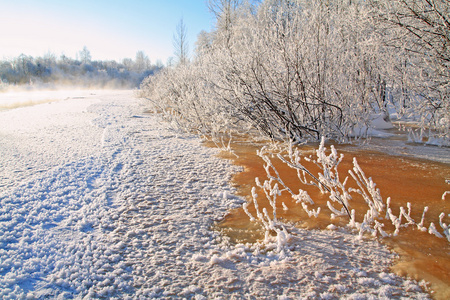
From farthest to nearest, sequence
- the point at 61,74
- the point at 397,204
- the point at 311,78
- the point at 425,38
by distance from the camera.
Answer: the point at 61,74 → the point at 311,78 → the point at 425,38 → the point at 397,204

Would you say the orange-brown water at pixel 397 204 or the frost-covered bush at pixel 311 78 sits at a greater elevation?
the frost-covered bush at pixel 311 78

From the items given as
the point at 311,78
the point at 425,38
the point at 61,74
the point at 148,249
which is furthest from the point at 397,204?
the point at 61,74

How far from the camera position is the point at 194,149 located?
258 inches

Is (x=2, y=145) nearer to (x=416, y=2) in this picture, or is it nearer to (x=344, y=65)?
(x=344, y=65)

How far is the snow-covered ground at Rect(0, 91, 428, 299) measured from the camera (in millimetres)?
1979

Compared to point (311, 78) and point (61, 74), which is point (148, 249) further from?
point (61, 74)

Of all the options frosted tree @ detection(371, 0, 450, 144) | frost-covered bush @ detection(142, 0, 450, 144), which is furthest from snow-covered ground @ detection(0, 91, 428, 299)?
frosted tree @ detection(371, 0, 450, 144)

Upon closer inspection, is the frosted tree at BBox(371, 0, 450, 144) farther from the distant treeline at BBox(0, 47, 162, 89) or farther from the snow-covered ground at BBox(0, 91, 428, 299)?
the distant treeline at BBox(0, 47, 162, 89)

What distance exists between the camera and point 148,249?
8.25 ft

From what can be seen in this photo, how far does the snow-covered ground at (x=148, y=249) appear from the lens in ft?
6.49

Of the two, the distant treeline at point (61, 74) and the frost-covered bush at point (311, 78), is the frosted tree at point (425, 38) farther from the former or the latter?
the distant treeline at point (61, 74)

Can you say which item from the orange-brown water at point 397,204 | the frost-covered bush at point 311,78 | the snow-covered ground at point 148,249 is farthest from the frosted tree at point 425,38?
the snow-covered ground at point 148,249

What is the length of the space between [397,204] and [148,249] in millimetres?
2856

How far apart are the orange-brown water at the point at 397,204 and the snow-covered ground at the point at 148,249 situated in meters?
0.17
